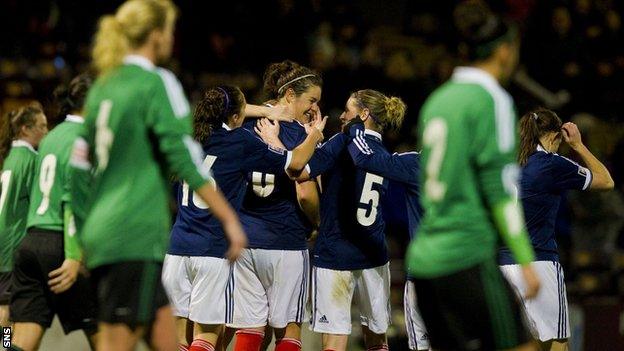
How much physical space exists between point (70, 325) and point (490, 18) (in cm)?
280

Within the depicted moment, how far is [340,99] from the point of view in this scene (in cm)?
1207

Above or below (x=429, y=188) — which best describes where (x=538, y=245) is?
below

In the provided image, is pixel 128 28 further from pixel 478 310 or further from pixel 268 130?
pixel 268 130

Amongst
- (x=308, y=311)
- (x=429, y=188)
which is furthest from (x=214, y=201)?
(x=308, y=311)

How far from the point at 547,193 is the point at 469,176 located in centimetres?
289

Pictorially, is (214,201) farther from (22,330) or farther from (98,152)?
(22,330)

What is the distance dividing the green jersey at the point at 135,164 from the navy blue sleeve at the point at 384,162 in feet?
8.82

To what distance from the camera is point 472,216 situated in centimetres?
421

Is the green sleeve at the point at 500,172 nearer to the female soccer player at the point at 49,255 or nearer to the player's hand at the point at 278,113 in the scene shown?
the female soccer player at the point at 49,255

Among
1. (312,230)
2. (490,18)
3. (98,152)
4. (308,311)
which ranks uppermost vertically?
(490,18)

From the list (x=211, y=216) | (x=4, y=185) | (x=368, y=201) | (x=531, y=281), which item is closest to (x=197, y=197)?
(x=211, y=216)

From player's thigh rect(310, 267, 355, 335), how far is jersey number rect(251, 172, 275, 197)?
0.61 metres

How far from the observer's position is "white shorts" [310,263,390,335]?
707cm

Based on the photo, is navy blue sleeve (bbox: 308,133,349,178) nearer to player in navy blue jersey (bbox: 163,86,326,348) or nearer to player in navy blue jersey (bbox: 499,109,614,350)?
player in navy blue jersey (bbox: 163,86,326,348)
